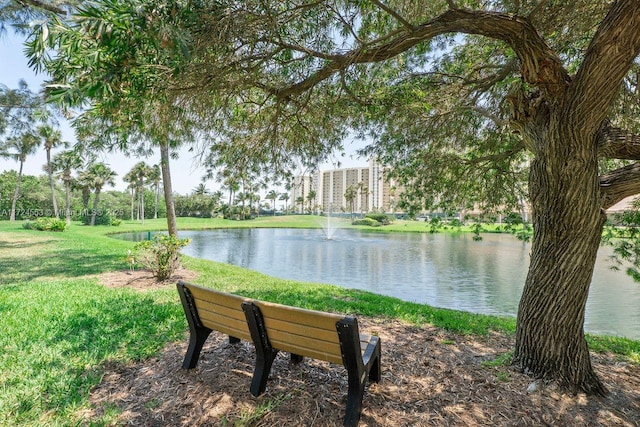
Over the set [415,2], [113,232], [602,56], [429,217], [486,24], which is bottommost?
[113,232]

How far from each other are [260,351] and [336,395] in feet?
2.29

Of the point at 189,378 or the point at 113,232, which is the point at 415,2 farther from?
the point at 113,232

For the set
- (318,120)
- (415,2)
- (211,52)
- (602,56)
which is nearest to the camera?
(602,56)

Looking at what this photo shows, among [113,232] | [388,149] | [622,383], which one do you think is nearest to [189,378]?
[622,383]

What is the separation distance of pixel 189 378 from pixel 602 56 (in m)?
4.28

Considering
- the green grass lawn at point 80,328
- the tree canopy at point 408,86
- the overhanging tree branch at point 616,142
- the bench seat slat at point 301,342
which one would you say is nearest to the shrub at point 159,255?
the green grass lawn at point 80,328

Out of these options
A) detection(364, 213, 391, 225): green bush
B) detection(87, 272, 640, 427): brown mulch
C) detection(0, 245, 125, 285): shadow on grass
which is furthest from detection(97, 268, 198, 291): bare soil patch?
detection(364, 213, 391, 225): green bush

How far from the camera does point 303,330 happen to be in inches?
92.0

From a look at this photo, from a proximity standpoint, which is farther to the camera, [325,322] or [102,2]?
[325,322]

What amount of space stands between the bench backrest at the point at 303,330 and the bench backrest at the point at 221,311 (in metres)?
0.25

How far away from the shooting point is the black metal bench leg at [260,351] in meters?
2.53


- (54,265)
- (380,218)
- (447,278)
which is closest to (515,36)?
(447,278)

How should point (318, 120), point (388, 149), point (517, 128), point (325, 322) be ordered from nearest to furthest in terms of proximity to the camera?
point (325, 322) → point (517, 128) → point (318, 120) → point (388, 149)

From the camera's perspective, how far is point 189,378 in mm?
2859
